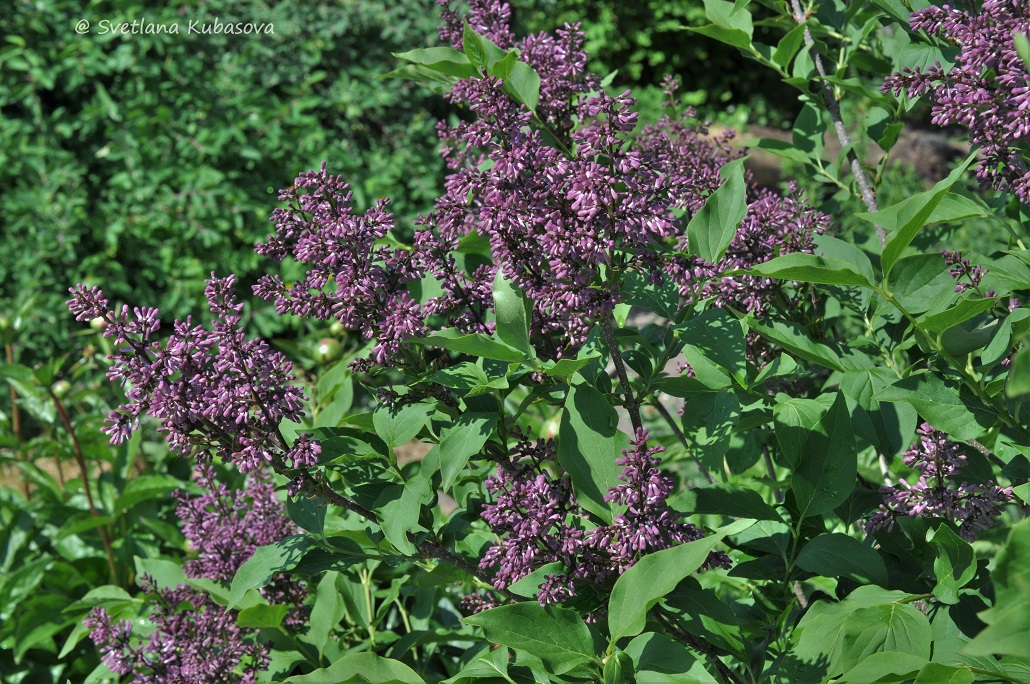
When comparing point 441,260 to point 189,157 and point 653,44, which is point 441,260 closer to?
point 189,157

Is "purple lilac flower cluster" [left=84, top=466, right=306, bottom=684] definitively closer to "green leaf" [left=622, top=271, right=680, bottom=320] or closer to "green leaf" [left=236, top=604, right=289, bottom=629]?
"green leaf" [left=236, top=604, right=289, bottom=629]

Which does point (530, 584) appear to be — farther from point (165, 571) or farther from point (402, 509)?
point (165, 571)

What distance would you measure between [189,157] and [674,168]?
5.17m

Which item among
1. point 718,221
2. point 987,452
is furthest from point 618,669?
point 987,452

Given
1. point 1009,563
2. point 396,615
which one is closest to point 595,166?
point 1009,563

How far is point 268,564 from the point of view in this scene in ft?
5.30

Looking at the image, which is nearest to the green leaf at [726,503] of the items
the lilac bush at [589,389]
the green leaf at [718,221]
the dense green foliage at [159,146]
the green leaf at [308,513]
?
the lilac bush at [589,389]

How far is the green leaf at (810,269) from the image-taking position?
1244 mm

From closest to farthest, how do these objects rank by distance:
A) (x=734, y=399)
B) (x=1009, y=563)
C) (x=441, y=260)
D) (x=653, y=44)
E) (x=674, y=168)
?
(x=1009, y=563)
(x=734, y=399)
(x=441, y=260)
(x=674, y=168)
(x=653, y=44)

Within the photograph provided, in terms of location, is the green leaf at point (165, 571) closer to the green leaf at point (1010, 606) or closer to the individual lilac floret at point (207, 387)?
the individual lilac floret at point (207, 387)

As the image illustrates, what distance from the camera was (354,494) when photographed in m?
1.67

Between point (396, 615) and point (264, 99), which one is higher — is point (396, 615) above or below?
below

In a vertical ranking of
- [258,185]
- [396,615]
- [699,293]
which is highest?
[699,293]

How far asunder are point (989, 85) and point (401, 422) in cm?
112
